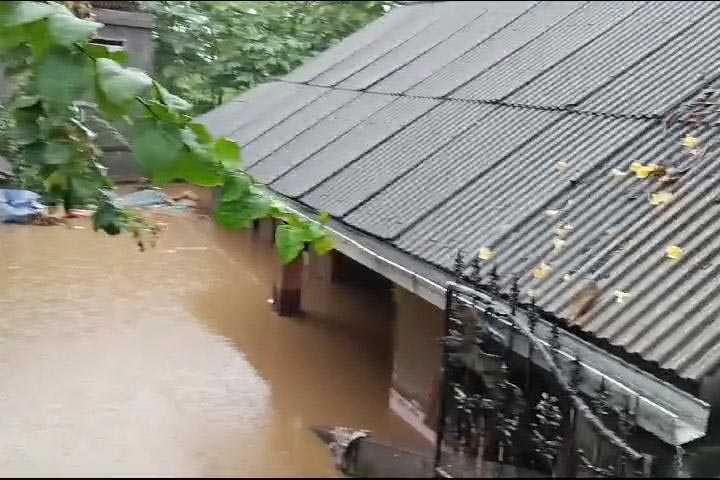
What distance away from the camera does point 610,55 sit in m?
7.98

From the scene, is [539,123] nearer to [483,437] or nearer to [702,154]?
[702,154]

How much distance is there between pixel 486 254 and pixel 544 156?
152cm

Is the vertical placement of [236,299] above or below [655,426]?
below

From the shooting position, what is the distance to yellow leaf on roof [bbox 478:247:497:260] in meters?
5.25

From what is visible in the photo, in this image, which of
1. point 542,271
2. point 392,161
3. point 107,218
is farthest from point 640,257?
point 392,161

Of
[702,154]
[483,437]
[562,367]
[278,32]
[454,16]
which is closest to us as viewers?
[483,437]

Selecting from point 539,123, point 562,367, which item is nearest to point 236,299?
point 539,123

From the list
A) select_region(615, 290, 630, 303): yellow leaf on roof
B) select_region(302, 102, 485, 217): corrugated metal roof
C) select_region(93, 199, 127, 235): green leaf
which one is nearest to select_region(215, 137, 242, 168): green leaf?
select_region(93, 199, 127, 235): green leaf

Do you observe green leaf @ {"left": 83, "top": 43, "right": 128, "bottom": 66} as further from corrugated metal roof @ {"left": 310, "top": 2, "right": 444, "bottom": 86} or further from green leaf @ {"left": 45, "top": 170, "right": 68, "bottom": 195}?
corrugated metal roof @ {"left": 310, "top": 2, "right": 444, "bottom": 86}

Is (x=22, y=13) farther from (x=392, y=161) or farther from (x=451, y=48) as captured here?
(x=451, y=48)

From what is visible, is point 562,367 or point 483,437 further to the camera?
point 562,367

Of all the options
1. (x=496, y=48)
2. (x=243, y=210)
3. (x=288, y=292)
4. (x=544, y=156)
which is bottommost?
(x=288, y=292)

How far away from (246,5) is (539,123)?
14.8 m

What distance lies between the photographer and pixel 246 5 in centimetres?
2041
